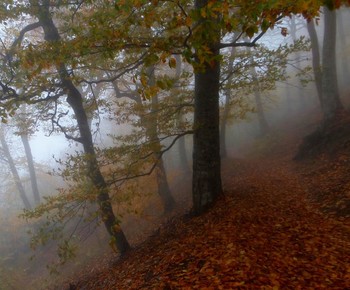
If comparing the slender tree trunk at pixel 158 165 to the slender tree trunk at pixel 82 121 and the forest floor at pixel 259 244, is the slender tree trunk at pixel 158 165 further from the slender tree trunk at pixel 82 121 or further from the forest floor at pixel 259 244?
the forest floor at pixel 259 244

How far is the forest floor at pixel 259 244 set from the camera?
456 cm

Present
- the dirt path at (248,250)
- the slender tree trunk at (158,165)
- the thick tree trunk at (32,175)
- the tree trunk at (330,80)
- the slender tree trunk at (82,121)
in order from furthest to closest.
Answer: the thick tree trunk at (32,175), the tree trunk at (330,80), the slender tree trunk at (158,165), the slender tree trunk at (82,121), the dirt path at (248,250)

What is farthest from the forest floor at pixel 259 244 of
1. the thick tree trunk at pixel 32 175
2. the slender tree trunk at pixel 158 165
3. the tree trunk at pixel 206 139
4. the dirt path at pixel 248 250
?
the thick tree trunk at pixel 32 175

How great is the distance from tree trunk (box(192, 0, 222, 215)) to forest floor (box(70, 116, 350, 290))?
41 cm

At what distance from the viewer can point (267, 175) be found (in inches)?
476

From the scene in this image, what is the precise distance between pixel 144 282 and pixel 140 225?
9.83 m

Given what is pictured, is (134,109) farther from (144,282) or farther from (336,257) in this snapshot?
(336,257)

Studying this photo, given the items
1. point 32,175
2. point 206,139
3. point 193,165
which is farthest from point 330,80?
point 32,175

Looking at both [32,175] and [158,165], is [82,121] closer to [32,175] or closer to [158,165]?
[158,165]

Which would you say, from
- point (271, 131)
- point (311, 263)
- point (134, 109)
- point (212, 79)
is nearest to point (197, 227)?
point (311, 263)

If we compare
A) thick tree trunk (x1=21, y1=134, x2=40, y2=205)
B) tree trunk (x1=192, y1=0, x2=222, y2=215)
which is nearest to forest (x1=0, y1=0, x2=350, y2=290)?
tree trunk (x1=192, y1=0, x2=222, y2=215)

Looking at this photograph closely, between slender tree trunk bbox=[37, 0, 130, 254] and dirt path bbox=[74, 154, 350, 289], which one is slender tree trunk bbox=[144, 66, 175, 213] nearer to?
slender tree trunk bbox=[37, 0, 130, 254]

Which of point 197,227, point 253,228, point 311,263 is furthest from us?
point 197,227

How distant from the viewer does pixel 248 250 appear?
5371 mm
